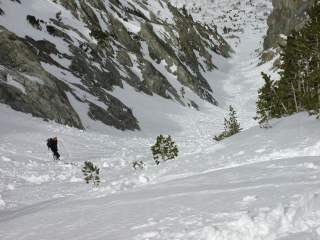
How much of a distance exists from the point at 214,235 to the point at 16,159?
1812 centimetres

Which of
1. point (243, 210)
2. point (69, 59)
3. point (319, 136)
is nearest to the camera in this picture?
point (243, 210)

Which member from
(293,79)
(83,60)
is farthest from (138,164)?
(83,60)

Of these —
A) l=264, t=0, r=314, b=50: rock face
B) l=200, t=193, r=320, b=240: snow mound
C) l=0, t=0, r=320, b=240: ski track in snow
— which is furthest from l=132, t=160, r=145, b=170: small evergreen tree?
l=264, t=0, r=314, b=50: rock face

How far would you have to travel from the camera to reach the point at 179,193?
1045cm

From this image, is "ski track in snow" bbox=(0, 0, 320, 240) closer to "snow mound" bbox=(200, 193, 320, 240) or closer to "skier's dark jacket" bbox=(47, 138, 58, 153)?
"snow mound" bbox=(200, 193, 320, 240)

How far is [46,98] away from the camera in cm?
3666

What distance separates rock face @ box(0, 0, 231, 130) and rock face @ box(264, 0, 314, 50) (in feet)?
109

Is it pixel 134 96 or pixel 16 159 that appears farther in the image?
pixel 134 96

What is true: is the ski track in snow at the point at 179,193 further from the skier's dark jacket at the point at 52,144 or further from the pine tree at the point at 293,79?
the pine tree at the point at 293,79

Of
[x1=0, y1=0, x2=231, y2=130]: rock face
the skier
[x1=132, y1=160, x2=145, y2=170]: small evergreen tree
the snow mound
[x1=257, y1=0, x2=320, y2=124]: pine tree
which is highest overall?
[x1=0, y1=0, x2=231, y2=130]: rock face

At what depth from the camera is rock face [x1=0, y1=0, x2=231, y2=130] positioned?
121 ft

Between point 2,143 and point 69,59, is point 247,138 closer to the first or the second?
point 2,143

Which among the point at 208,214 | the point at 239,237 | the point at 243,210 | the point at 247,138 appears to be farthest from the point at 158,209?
the point at 247,138

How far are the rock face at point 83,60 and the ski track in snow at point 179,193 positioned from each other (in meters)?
8.93
